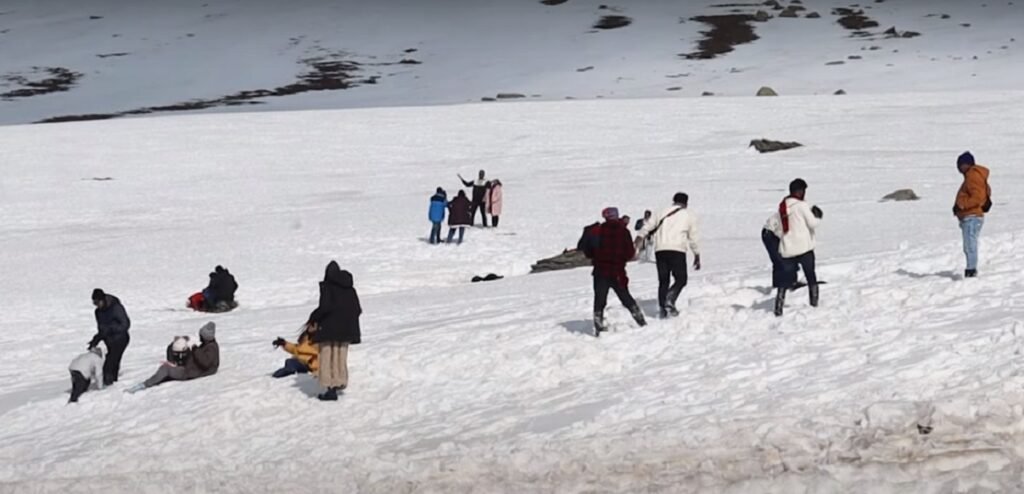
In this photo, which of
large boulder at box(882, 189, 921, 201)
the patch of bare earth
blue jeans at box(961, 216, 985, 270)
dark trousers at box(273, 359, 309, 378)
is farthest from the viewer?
the patch of bare earth

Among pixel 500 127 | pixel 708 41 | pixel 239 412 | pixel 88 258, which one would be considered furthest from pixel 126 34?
pixel 239 412

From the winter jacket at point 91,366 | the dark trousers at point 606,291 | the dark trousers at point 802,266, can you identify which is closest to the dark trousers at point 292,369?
the winter jacket at point 91,366

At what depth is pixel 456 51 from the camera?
78625mm

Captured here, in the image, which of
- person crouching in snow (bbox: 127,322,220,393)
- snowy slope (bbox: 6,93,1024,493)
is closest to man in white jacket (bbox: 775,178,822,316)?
snowy slope (bbox: 6,93,1024,493)

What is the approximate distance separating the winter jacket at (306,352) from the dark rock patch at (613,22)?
238 feet

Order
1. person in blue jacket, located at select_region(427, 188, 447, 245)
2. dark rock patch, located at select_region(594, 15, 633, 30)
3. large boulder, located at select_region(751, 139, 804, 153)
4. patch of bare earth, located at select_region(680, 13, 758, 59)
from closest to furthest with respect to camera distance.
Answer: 1. person in blue jacket, located at select_region(427, 188, 447, 245)
2. large boulder, located at select_region(751, 139, 804, 153)
3. patch of bare earth, located at select_region(680, 13, 758, 59)
4. dark rock patch, located at select_region(594, 15, 633, 30)

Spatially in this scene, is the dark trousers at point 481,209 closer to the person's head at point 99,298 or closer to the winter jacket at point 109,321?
the winter jacket at point 109,321

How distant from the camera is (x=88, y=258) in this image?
24.1 m

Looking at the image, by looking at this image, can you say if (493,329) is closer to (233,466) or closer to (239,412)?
(239,412)

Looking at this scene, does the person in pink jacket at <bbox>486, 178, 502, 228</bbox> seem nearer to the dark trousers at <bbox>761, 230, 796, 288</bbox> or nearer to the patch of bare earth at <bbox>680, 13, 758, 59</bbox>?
the dark trousers at <bbox>761, 230, 796, 288</bbox>

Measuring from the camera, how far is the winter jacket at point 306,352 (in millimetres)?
12523

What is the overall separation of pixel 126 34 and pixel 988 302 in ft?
271

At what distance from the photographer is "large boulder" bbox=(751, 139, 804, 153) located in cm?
3497

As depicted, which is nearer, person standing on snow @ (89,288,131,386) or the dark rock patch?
person standing on snow @ (89,288,131,386)
